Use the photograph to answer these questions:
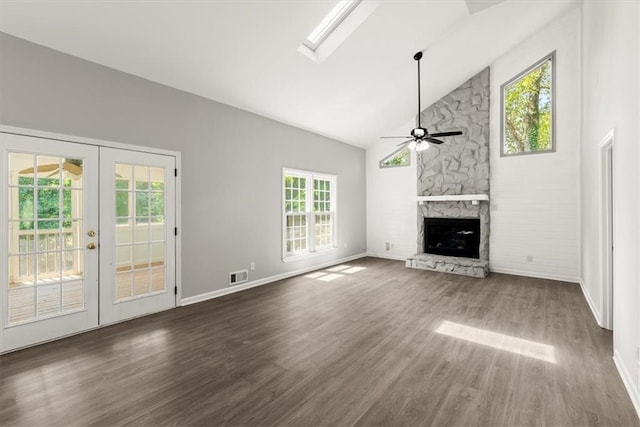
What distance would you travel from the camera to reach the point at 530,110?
577cm

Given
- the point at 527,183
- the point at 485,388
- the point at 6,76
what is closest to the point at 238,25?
the point at 6,76

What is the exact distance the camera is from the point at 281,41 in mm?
3684

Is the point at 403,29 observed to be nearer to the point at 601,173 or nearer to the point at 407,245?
the point at 601,173

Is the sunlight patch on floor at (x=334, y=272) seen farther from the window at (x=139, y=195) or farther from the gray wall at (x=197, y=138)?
the window at (x=139, y=195)

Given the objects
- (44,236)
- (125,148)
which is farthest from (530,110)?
(44,236)

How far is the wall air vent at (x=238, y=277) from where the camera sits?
4691 mm

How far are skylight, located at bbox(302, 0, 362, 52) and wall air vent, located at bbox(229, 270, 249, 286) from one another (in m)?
3.61

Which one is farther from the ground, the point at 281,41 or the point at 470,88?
the point at 470,88

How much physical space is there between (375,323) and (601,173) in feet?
10.2

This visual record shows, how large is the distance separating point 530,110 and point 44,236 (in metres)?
7.91

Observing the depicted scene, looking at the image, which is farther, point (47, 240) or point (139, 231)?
point (139, 231)

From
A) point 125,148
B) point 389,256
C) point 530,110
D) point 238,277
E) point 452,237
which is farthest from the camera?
point 389,256

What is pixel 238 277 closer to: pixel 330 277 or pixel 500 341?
pixel 330 277

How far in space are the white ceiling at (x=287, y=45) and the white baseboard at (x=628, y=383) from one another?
4.36m
